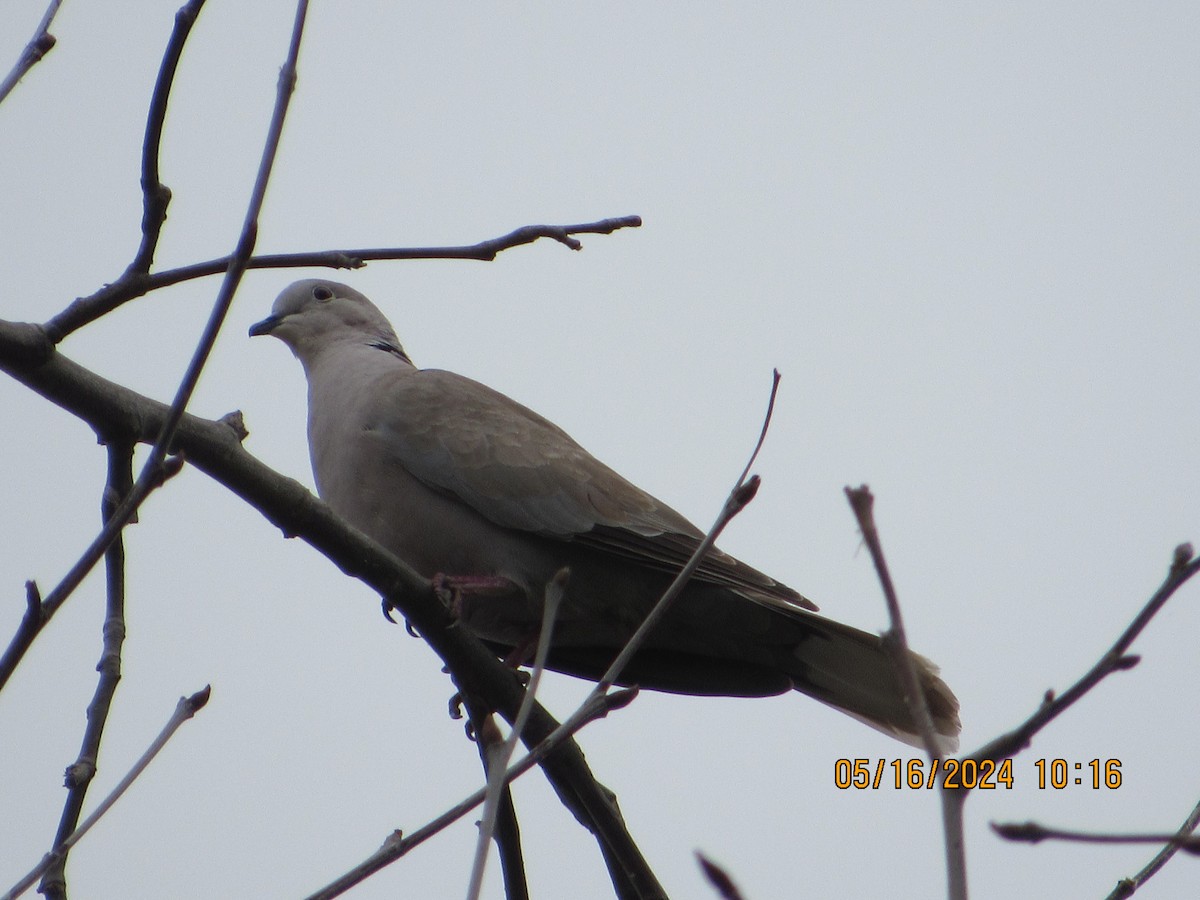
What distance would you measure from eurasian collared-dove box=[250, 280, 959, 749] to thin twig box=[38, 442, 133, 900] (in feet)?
5.85

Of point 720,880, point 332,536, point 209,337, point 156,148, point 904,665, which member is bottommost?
point 720,880

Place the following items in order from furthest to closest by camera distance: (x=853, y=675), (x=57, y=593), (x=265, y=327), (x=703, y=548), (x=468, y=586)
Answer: (x=265, y=327) < (x=853, y=675) < (x=468, y=586) < (x=703, y=548) < (x=57, y=593)

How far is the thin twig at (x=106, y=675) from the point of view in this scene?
1792 mm

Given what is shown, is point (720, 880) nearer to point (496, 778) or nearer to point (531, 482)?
point (496, 778)

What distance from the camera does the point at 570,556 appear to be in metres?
4.39

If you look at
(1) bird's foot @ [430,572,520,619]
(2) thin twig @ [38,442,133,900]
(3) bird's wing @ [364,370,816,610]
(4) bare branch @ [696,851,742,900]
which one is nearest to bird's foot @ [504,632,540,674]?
(1) bird's foot @ [430,572,520,619]

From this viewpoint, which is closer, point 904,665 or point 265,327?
point 904,665

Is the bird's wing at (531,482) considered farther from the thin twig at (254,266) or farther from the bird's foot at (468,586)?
the thin twig at (254,266)

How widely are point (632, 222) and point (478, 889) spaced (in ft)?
4.36

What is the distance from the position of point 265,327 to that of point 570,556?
1936 mm

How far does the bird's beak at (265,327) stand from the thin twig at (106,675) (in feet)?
10.2

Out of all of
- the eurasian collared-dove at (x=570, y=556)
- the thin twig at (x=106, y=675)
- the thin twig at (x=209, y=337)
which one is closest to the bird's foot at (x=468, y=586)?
the eurasian collared-dove at (x=570, y=556)

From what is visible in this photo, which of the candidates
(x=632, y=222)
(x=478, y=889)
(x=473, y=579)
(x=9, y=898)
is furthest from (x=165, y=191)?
(x=473, y=579)

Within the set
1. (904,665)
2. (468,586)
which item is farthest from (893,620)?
(468,586)
